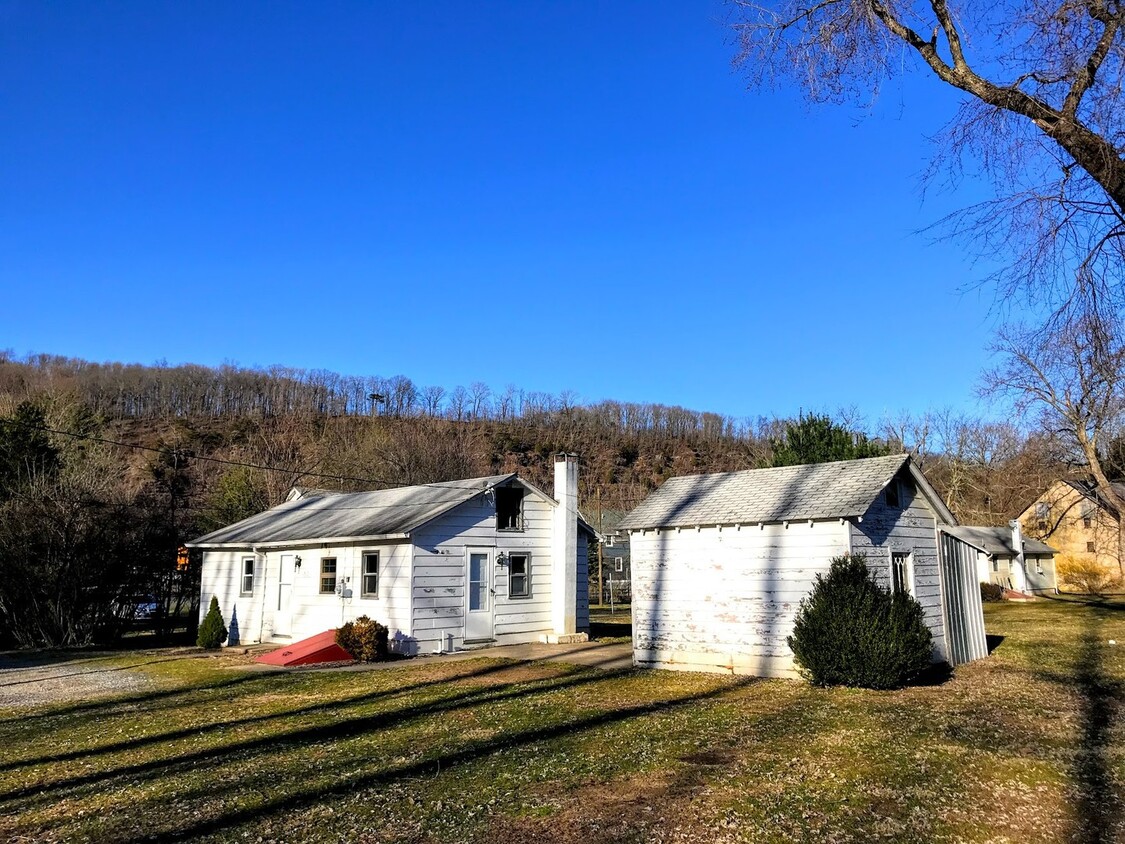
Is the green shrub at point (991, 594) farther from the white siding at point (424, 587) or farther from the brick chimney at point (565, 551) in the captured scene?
the brick chimney at point (565, 551)

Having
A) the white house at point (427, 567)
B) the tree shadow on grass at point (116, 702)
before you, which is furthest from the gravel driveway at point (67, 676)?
the white house at point (427, 567)

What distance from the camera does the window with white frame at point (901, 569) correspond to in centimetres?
1495

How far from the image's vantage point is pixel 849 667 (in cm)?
1288

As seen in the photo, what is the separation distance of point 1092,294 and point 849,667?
314 inches

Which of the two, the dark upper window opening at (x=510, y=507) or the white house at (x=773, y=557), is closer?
the white house at (x=773, y=557)

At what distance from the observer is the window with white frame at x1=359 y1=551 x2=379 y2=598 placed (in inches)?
758

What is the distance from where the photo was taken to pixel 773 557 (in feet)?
48.0

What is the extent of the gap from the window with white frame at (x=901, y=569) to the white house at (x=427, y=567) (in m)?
8.86

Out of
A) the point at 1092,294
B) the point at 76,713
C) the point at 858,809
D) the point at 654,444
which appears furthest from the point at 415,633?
the point at 654,444

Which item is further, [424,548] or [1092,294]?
[424,548]

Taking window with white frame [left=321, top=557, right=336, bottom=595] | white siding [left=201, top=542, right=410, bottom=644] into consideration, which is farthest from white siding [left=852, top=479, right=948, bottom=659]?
window with white frame [left=321, top=557, right=336, bottom=595]

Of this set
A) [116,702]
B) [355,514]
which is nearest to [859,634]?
[116,702]

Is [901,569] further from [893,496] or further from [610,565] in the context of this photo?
[610,565]

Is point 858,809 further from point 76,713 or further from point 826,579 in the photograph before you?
point 76,713
